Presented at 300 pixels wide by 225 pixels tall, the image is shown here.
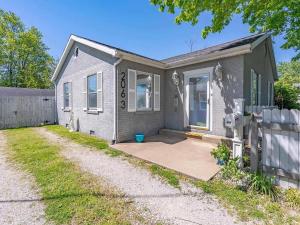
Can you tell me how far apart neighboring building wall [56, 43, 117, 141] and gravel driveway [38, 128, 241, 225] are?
265 centimetres

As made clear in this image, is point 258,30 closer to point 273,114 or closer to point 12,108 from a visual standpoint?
point 273,114

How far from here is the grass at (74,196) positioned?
2402 mm

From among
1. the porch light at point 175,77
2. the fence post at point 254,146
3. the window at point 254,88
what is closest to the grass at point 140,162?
the fence post at point 254,146

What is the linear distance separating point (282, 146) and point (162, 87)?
5653 mm

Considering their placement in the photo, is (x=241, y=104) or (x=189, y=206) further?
(x=241, y=104)

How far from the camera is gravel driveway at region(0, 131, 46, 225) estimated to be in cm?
238

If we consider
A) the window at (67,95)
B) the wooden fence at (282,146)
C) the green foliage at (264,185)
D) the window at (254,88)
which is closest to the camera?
the green foliage at (264,185)

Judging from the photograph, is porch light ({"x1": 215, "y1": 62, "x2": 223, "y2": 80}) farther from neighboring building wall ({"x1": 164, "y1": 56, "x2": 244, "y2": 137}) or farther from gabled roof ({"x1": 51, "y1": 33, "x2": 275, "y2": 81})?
gabled roof ({"x1": 51, "y1": 33, "x2": 275, "y2": 81})

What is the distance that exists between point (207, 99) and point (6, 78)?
88.1 ft

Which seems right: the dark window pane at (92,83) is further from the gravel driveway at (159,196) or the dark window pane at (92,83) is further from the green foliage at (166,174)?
the green foliage at (166,174)

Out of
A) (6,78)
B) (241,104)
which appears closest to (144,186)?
(241,104)

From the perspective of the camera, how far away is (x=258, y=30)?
790 centimetres

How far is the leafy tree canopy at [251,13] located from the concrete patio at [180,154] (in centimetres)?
432

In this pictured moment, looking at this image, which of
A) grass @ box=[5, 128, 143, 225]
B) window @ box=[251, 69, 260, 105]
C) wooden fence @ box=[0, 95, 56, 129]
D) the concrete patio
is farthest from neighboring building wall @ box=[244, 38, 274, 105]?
wooden fence @ box=[0, 95, 56, 129]
